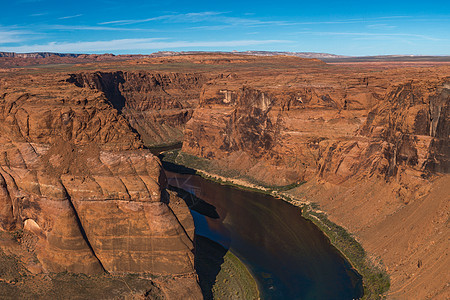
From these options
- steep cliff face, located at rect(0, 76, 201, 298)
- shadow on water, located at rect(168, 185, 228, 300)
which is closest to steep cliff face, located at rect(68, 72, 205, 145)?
shadow on water, located at rect(168, 185, 228, 300)

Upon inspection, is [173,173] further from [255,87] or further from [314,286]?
[314,286]

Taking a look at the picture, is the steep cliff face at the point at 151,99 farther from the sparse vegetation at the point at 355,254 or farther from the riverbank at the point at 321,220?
the sparse vegetation at the point at 355,254

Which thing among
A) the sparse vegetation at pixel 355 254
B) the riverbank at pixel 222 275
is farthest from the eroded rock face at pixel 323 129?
the riverbank at pixel 222 275

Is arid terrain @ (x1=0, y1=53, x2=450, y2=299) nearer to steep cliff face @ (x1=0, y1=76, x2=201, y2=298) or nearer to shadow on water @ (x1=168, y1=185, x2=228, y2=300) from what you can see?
steep cliff face @ (x1=0, y1=76, x2=201, y2=298)

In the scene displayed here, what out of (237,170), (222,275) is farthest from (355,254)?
(237,170)

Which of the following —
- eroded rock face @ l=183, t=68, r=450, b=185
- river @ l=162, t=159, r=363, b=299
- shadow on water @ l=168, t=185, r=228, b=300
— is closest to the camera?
shadow on water @ l=168, t=185, r=228, b=300

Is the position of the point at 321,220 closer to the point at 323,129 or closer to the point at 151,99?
the point at 323,129

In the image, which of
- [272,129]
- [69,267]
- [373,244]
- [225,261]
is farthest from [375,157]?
[69,267]
